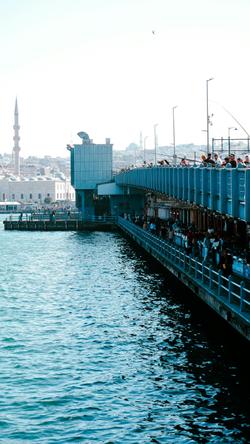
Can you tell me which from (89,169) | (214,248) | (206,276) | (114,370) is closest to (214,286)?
(206,276)

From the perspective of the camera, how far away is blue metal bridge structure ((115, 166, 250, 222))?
98.7ft

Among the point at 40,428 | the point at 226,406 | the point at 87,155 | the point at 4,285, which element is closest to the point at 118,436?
the point at 40,428

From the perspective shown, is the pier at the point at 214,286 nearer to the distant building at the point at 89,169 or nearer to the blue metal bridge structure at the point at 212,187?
the blue metal bridge structure at the point at 212,187

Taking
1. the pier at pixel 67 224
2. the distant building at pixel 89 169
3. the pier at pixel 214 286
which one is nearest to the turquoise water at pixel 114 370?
the pier at pixel 214 286

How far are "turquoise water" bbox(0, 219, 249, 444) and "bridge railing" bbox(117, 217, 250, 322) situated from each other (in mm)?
1442

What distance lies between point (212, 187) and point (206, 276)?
4.74 metres

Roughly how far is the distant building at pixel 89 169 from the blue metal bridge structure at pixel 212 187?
5113 cm

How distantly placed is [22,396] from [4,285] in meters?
25.1

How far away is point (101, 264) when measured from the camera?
56812mm

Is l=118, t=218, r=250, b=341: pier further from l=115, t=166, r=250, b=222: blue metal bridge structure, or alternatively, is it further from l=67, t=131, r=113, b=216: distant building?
l=67, t=131, r=113, b=216: distant building

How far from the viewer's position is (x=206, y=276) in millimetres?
32469

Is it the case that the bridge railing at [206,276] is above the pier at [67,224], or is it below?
above

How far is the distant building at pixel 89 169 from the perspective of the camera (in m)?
110

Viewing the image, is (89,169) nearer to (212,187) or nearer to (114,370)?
(212,187)
